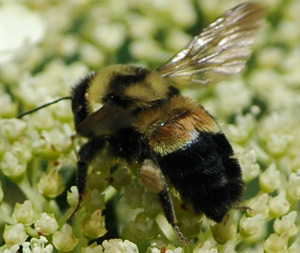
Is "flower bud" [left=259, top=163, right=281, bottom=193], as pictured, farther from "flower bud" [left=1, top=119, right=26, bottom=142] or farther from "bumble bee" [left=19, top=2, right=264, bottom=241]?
"flower bud" [left=1, top=119, right=26, bottom=142]

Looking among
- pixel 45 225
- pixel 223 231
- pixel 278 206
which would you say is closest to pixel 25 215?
pixel 45 225

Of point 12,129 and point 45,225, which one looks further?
point 12,129

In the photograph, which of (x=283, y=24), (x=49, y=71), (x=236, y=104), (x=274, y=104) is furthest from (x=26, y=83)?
(x=283, y=24)

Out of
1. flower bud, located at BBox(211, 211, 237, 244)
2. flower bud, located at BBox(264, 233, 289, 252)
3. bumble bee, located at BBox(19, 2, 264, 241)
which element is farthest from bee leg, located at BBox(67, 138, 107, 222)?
flower bud, located at BBox(264, 233, 289, 252)

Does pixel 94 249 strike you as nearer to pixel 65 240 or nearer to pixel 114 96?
pixel 65 240

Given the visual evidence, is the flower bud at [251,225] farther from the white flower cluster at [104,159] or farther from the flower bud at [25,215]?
the flower bud at [25,215]

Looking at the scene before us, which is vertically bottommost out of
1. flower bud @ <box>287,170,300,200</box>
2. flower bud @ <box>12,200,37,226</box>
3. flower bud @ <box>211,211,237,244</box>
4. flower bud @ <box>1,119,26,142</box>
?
flower bud @ <box>287,170,300,200</box>
